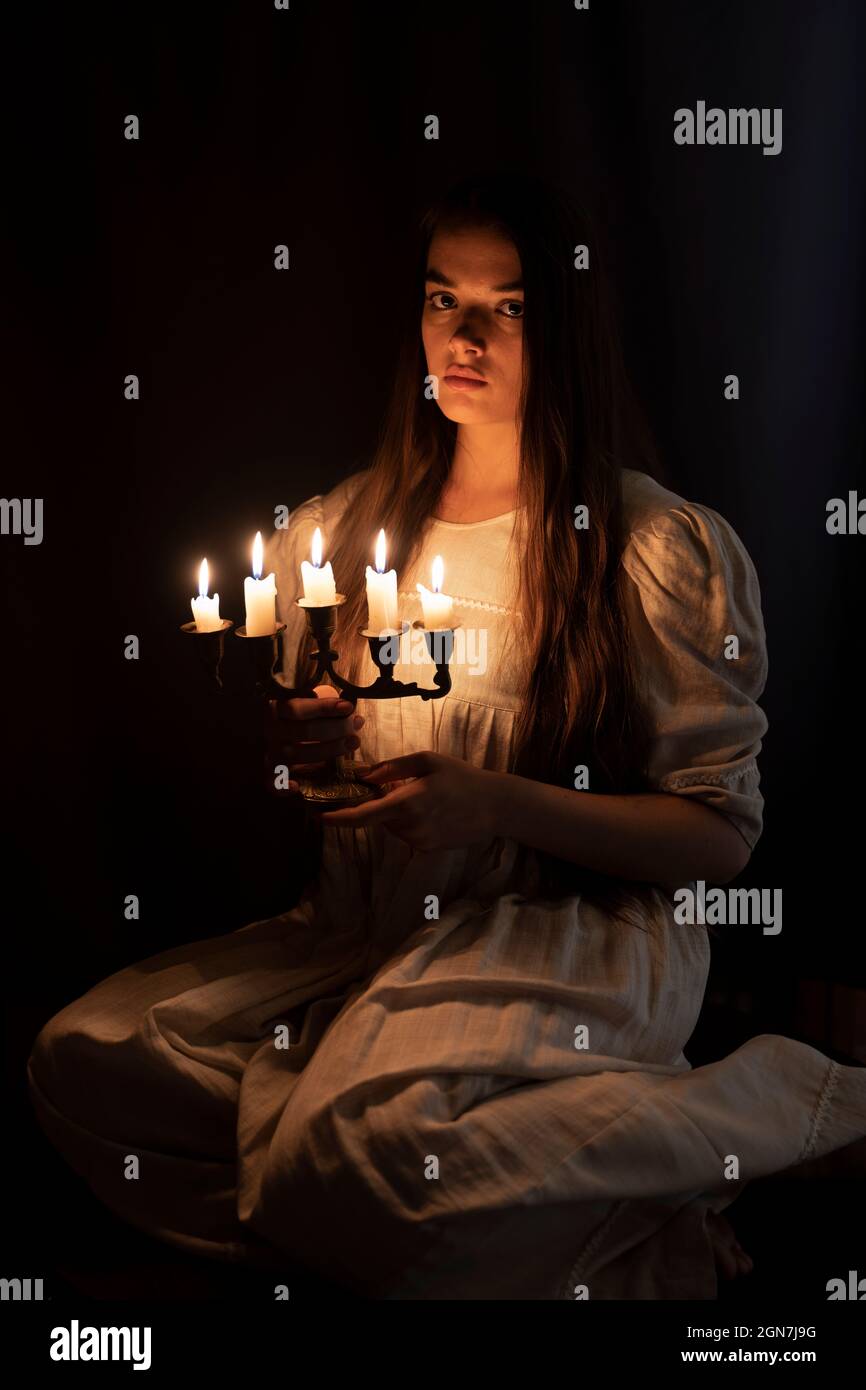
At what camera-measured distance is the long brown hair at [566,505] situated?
1946mm

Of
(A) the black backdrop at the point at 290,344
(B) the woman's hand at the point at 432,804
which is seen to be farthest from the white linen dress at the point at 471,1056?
(A) the black backdrop at the point at 290,344

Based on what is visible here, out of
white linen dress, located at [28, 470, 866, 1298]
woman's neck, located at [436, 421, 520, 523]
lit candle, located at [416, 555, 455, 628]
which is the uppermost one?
woman's neck, located at [436, 421, 520, 523]

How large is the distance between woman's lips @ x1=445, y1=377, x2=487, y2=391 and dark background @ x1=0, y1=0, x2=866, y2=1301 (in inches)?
23.5

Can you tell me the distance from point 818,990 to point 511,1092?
1203 millimetres

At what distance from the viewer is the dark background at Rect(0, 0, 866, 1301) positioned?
2.37 metres

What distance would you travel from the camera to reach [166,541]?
2.56m

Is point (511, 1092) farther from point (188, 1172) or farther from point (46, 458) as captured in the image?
point (46, 458)

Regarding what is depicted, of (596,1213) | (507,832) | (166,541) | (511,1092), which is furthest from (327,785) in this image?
(166,541)

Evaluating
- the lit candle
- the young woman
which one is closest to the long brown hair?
the young woman

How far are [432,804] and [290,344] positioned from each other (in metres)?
1.11

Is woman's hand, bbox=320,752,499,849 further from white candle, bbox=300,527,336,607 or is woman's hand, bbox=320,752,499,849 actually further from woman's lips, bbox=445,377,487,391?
woman's lips, bbox=445,377,487,391

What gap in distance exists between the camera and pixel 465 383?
1983 millimetres

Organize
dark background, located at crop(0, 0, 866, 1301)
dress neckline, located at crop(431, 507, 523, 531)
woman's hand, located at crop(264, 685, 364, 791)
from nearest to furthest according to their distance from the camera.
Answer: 1. woman's hand, located at crop(264, 685, 364, 791)
2. dress neckline, located at crop(431, 507, 523, 531)
3. dark background, located at crop(0, 0, 866, 1301)

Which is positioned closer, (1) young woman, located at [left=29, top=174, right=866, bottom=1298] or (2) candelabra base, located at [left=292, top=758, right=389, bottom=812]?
(1) young woman, located at [left=29, top=174, right=866, bottom=1298]
